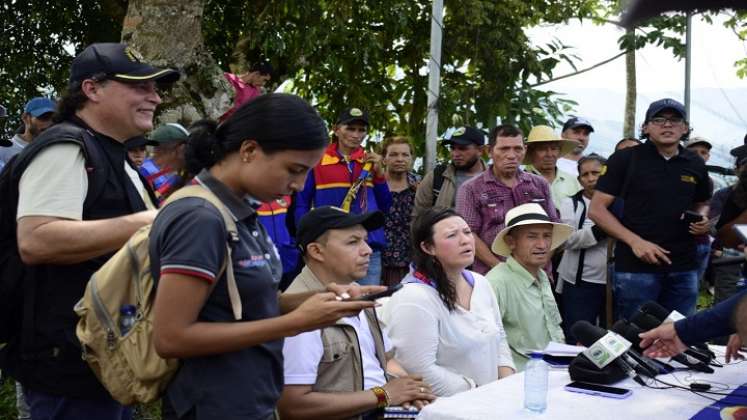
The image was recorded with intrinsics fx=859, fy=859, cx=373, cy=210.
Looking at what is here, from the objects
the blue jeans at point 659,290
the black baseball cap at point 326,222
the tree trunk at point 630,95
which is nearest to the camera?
the black baseball cap at point 326,222

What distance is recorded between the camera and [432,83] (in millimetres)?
7293

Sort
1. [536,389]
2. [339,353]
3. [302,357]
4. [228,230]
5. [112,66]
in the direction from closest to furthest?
[228,230], [112,66], [536,389], [302,357], [339,353]

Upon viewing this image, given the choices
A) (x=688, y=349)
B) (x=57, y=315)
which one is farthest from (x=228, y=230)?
(x=688, y=349)

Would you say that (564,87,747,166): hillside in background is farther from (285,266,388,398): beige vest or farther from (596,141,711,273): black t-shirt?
(285,266,388,398): beige vest

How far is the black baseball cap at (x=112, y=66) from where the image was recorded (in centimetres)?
263

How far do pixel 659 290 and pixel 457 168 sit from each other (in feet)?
5.97

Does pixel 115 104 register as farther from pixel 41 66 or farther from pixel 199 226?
pixel 41 66

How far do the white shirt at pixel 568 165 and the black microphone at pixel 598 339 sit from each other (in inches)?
149

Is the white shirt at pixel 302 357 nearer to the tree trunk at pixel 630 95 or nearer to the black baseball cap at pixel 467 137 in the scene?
the black baseball cap at pixel 467 137

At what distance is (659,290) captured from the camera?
5.69 meters

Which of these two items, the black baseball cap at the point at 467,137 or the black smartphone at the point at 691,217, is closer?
the black smartphone at the point at 691,217

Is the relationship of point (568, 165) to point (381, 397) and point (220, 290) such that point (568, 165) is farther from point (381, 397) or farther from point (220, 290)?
point (220, 290)

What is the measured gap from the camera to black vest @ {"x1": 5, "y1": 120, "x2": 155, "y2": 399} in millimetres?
2453

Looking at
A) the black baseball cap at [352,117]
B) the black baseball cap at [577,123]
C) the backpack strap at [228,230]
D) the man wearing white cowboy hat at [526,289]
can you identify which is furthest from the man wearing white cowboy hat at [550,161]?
the backpack strap at [228,230]
